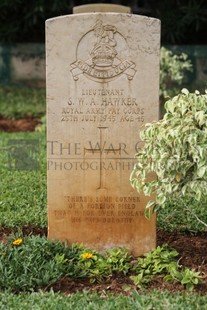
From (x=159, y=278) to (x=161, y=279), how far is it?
0.02 m

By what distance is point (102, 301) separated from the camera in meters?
4.18

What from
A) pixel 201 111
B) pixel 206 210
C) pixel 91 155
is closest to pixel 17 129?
pixel 206 210

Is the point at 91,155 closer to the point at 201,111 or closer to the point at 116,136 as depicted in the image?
the point at 116,136

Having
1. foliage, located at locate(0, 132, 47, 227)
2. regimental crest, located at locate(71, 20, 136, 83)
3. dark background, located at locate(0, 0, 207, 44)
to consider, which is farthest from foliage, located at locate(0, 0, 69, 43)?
regimental crest, located at locate(71, 20, 136, 83)

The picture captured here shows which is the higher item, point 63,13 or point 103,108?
point 63,13

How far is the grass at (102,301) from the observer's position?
13.2ft

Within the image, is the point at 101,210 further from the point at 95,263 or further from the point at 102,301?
the point at 102,301

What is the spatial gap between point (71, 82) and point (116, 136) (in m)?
0.51

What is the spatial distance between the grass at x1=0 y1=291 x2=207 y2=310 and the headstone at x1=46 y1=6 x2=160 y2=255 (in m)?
0.83

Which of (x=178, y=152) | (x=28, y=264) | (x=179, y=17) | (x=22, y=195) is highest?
(x=179, y=17)

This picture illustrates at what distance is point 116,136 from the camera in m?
4.94

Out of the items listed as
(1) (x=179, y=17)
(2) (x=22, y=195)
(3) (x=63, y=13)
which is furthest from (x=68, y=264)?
(3) (x=63, y=13)

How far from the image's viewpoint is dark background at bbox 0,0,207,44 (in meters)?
14.9

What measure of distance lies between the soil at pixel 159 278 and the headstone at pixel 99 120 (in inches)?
12.6
